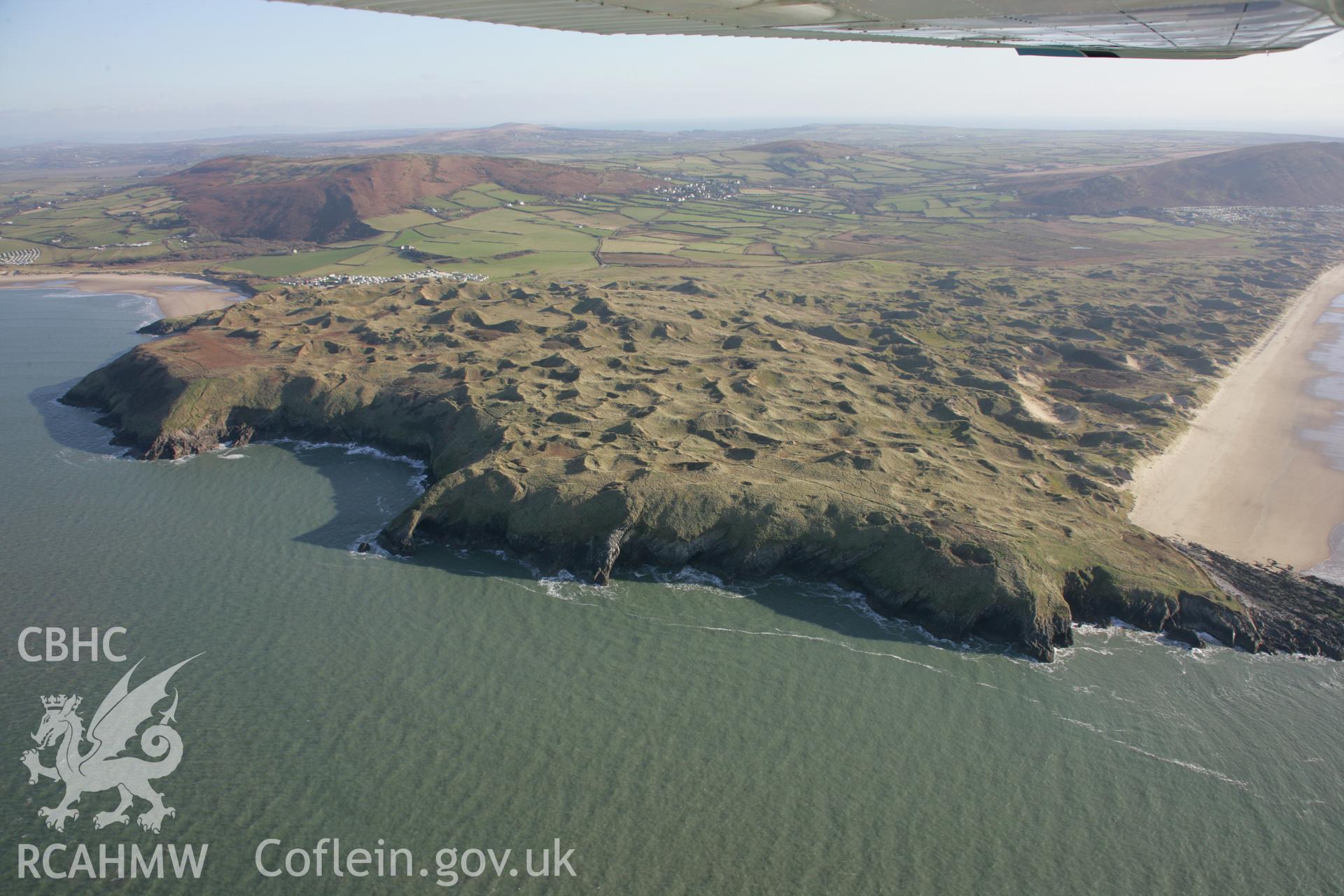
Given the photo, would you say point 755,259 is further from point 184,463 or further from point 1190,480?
point 184,463

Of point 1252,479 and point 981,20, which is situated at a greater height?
point 981,20

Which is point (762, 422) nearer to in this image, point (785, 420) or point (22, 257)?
point (785, 420)

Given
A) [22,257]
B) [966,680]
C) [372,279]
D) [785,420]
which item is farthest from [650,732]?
[22,257]

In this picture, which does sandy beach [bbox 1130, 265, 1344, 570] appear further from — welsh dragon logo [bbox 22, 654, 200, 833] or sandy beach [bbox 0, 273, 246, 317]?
sandy beach [bbox 0, 273, 246, 317]

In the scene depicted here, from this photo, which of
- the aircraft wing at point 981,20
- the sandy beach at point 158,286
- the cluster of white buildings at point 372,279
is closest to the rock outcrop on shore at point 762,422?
the cluster of white buildings at point 372,279

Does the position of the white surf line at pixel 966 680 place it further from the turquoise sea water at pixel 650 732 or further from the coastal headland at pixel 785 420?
the coastal headland at pixel 785 420

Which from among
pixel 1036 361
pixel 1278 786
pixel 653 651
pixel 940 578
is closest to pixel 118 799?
pixel 653 651

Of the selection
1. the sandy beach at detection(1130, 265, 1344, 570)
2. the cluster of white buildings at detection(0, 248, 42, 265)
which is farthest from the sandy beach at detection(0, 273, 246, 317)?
the sandy beach at detection(1130, 265, 1344, 570)
